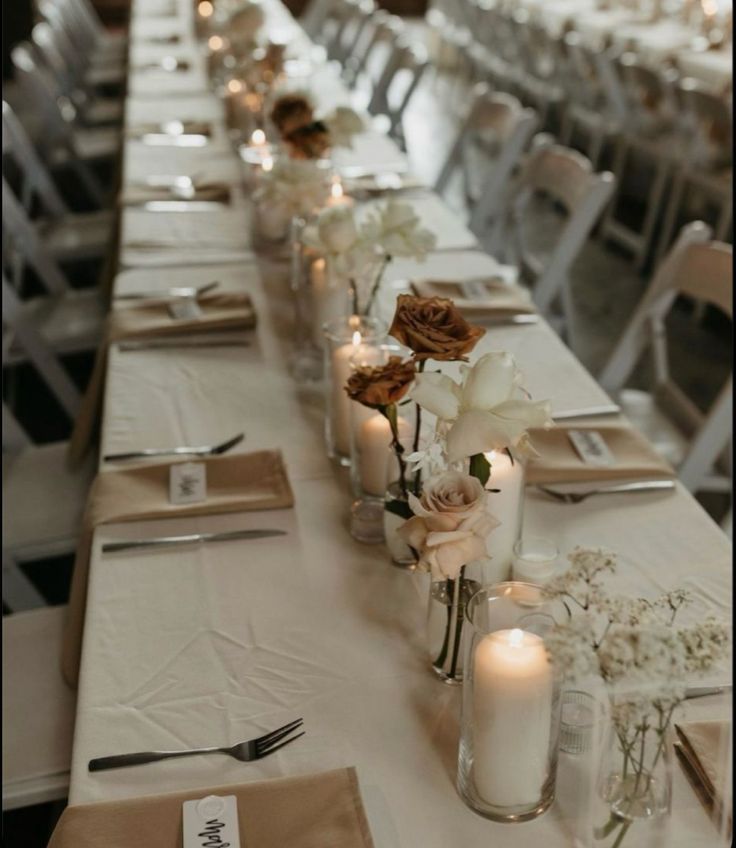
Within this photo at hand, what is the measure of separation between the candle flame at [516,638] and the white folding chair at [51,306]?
2.48 metres

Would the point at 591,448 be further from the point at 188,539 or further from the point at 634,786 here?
the point at 634,786

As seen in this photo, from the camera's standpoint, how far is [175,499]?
1.78 meters

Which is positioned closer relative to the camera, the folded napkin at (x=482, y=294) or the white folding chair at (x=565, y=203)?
the folded napkin at (x=482, y=294)

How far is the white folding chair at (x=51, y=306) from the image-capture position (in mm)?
3449

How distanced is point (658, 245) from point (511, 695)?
5068mm

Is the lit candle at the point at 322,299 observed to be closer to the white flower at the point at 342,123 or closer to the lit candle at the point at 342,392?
the lit candle at the point at 342,392

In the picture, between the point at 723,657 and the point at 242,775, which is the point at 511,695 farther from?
the point at 242,775

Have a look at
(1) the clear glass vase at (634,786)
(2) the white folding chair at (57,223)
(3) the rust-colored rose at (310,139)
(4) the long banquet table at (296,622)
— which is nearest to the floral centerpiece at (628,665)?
(1) the clear glass vase at (634,786)

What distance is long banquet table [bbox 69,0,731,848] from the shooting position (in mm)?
1235

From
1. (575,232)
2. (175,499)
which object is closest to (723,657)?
(175,499)

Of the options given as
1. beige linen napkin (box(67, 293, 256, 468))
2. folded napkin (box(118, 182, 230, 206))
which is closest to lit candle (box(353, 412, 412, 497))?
beige linen napkin (box(67, 293, 256, 468))

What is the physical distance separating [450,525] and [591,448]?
0.77 metres

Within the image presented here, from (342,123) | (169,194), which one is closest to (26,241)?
(169,194)

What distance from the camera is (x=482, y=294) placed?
264cm
